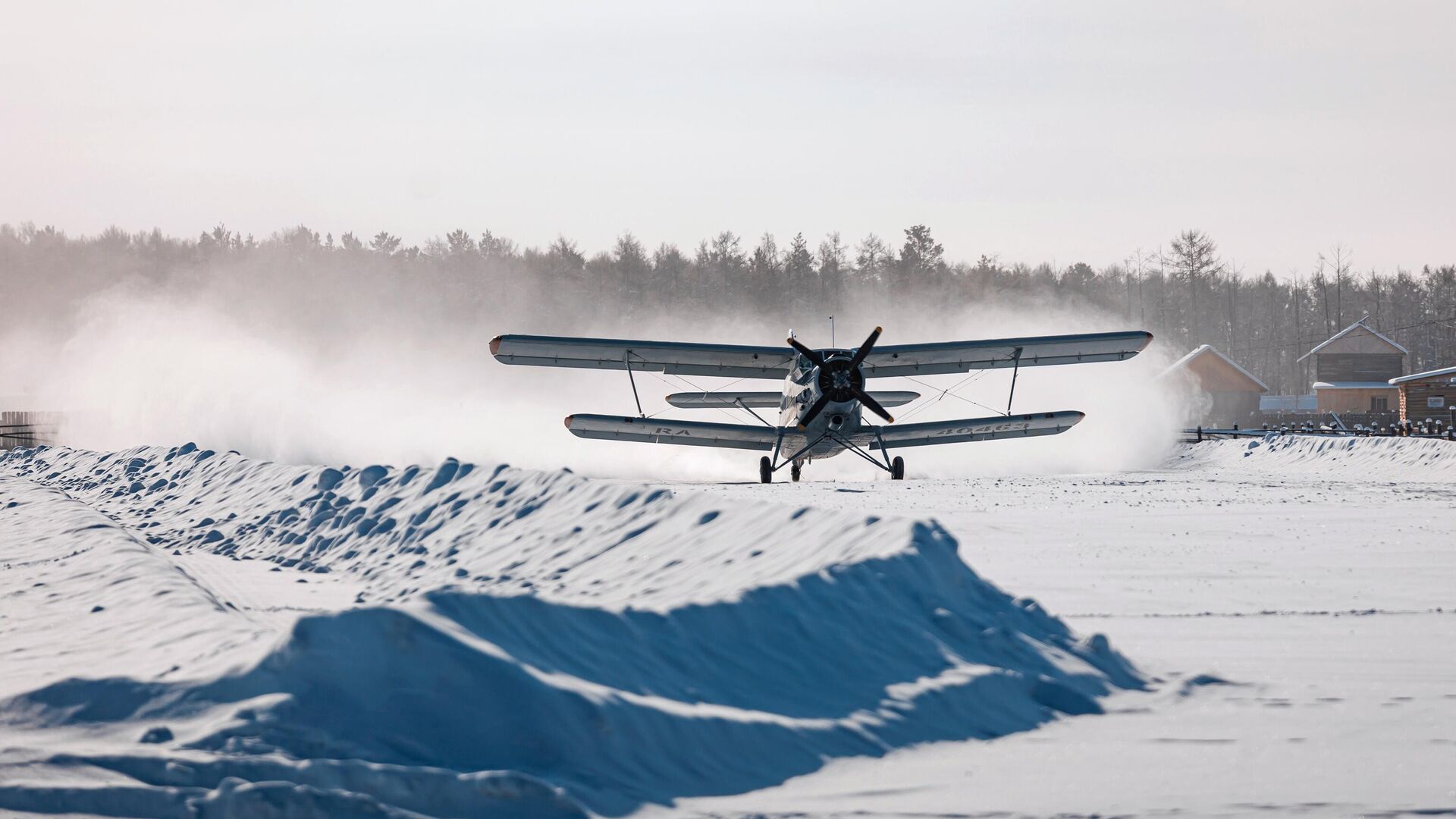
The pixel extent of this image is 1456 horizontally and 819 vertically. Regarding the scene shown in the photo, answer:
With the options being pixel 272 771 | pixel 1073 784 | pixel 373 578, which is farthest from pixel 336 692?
pixel 373 578

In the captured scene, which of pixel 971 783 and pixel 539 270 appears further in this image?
pixel 539 270

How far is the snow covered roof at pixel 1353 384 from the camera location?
7000 cm

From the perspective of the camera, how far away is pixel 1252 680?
19.3 ft

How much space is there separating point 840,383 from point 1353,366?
6033 cm

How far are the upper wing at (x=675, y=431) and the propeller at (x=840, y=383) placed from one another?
124 cm

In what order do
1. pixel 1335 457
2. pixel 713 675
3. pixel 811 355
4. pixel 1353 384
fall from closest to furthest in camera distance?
pixel 713 675 → pixel 811 355 → pixel 1335 457 → pixel 1353 384

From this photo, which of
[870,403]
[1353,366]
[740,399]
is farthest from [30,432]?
[1353,366]

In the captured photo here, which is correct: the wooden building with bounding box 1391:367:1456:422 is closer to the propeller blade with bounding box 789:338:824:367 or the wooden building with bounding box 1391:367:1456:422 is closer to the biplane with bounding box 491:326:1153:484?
the biplane with bounding box 491:326:1153:484

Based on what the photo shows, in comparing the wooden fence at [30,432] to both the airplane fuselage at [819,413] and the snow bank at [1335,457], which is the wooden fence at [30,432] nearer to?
the airplane fuselage at [819,413]

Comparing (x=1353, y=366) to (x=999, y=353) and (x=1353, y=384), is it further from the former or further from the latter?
(x=999, y=353)

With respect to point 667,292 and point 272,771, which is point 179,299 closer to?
point 667,292

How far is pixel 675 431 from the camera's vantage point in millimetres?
25250

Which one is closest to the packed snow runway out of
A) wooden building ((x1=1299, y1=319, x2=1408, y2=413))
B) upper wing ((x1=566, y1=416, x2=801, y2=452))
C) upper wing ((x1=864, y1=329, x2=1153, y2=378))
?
upper wing ((x1=566, y1=416, x2=801, y2=452))

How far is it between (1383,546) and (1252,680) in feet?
21.3
